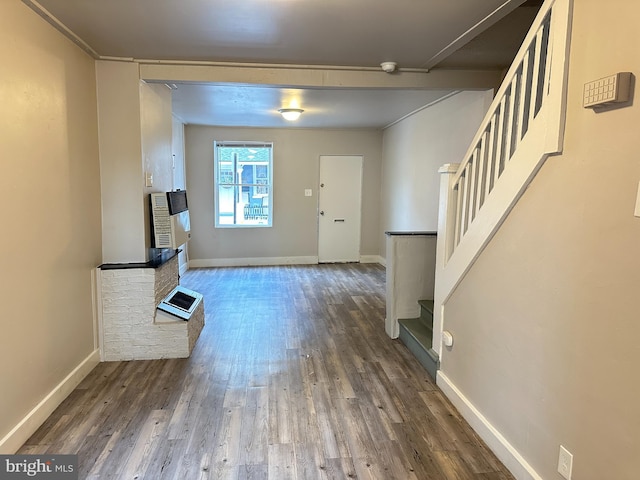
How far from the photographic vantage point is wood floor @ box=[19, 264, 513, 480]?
81.5 inches

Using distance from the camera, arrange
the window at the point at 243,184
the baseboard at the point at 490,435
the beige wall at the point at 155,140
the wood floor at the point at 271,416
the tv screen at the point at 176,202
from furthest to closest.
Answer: the window at the point at 243,184 → the tv screen at the point at 176,202 → the beige wall at the point at 155,140 → the wood floor at the point at 271,416 → the baseboard at the point at 490,435

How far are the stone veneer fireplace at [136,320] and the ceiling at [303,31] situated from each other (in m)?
1.64

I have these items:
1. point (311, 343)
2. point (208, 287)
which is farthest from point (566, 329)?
point (208, 287)

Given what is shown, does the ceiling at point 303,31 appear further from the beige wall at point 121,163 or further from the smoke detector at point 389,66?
the beige wall at point 121,163

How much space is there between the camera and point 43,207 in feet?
7.86

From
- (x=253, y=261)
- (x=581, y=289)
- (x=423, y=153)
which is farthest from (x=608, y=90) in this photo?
(x=253, y=261)

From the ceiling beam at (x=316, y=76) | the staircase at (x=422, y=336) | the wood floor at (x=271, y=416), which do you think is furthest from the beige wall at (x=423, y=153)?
the wood floor at (x=271, y=416)

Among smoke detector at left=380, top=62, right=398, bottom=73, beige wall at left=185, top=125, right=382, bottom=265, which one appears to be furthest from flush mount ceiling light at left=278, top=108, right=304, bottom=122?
smoke detector at left=380, top=62, right=398, bottom=73

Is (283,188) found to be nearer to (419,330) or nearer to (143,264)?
(143,264)

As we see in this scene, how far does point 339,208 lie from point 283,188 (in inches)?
42.0

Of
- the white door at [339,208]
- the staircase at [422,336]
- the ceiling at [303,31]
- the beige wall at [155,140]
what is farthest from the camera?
the white door at [339,208]

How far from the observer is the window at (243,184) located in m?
6.98

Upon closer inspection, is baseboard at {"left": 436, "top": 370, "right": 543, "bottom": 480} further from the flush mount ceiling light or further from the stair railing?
the flush mount ceiling light

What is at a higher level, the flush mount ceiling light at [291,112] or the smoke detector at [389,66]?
the flush mount ceiling light at [291,112]
